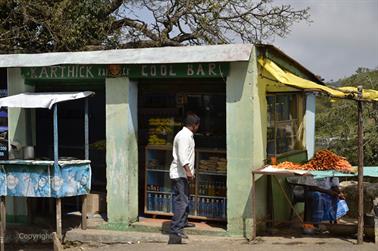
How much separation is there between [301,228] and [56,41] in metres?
9.24

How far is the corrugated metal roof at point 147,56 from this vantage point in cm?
699

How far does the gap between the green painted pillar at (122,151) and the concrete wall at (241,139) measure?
5.24 feet

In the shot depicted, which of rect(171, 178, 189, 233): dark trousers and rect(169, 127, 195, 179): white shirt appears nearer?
rect(169, 127, 195, 179): white shirt

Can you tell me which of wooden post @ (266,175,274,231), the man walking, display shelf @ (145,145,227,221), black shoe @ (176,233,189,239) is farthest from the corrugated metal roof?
black shoe @ (176,233,189,239)

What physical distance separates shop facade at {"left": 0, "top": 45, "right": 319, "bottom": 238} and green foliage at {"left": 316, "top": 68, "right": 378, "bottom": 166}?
3182mm

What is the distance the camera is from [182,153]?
22.8 ft

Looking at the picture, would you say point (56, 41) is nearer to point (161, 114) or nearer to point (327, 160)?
point (161, 114)

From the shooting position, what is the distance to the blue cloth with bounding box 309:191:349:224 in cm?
770

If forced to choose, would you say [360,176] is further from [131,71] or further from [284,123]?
[131,71]

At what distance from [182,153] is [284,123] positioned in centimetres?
260

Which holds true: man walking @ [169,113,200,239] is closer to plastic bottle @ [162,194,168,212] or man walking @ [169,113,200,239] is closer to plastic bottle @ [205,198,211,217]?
plastic bottle @ [205,198,211,217]

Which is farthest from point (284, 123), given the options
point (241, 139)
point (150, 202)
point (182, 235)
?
point (182, 235)

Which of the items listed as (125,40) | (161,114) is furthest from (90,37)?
(161,114)

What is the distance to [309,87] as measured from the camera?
6824 millimetres
